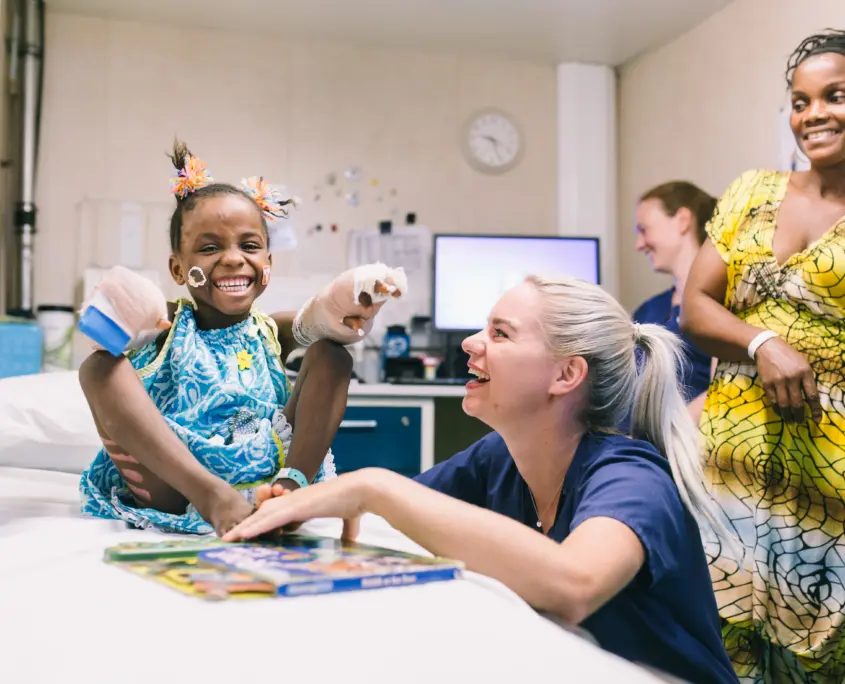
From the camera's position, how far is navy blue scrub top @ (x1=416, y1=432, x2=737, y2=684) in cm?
86

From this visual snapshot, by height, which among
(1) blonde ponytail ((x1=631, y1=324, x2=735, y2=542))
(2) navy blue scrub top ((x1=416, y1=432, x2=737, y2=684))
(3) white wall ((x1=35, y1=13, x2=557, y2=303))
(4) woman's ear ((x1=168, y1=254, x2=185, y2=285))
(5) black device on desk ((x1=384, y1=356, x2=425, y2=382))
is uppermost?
(3) white wall ((x1=35, y1=13, x2=557, y2=303))

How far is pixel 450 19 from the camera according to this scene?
3.45 metres

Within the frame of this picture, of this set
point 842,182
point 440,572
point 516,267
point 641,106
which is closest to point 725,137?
point 641,106

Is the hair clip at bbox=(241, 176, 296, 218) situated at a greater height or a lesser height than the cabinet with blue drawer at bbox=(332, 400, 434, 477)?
greater

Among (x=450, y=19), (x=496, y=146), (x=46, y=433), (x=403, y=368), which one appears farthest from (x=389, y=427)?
(x=450, y=19)

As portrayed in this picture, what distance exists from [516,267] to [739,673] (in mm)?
2206

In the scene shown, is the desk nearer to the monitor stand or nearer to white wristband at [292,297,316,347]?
the monitor stand

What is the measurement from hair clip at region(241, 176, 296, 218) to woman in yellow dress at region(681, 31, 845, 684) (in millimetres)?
806

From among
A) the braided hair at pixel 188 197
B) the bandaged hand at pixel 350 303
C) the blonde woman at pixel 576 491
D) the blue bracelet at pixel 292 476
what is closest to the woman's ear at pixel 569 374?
the blonde woman at pixel 576 491

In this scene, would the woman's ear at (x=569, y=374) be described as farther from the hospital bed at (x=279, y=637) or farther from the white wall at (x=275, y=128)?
the white wall at (x=275, y=128)

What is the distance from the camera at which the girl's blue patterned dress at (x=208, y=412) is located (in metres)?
1.29

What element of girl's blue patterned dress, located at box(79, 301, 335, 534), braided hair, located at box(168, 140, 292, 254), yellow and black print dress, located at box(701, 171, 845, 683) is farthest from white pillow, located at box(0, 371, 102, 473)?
yellow and black print dress, located at box(701, 171, 845, 683)

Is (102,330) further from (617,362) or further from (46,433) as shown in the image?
(46,433)

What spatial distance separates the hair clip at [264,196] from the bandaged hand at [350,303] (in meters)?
0.19
